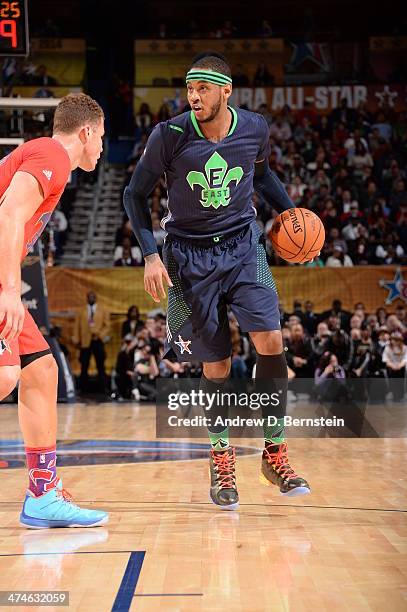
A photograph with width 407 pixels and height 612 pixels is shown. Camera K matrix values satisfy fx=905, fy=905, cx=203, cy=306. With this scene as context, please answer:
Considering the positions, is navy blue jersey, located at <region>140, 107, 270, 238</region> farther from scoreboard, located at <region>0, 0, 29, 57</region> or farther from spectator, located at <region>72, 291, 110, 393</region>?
spectator, located at <region>72, 291, 110, 393</region>

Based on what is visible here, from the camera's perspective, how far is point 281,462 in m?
4.69

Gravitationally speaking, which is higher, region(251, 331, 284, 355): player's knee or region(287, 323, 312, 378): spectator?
region(251, 331, 284, 355): player's knee

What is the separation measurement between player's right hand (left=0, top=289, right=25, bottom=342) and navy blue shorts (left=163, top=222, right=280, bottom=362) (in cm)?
144

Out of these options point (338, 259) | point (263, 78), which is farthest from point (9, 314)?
point (263, 78)

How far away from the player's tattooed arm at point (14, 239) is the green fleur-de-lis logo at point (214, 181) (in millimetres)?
1148

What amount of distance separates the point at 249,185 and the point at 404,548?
81.1 inches

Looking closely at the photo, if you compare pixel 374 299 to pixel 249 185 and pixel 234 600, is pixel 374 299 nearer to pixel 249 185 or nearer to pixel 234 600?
pixel 249 185

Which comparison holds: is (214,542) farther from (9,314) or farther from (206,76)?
(206,76)

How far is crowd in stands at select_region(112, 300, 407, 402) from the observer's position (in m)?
11.6

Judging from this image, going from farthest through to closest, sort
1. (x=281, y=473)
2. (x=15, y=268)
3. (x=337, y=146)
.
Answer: (x=337, y=146) → (x=281, y=473) → (x=15, y=268)

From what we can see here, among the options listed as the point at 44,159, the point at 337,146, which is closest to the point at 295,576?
the point at 44,159

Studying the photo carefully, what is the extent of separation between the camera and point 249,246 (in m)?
4.74

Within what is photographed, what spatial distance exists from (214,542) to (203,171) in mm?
1879

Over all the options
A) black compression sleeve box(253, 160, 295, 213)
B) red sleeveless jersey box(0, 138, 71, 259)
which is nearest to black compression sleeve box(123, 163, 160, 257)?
black compression sleeve box(253, 160, 295, 213)
